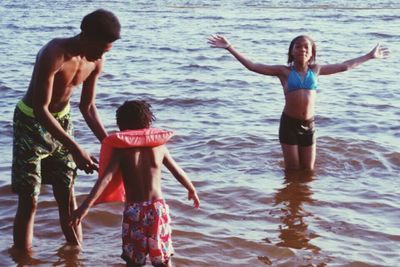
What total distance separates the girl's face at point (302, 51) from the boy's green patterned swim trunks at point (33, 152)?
3.13 meters

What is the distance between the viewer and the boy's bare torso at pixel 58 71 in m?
4.21

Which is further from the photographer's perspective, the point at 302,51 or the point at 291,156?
the point at 291,156

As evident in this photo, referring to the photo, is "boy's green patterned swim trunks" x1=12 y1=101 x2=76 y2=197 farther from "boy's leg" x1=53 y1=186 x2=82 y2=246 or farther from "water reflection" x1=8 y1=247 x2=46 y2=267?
"water reflection" x1=8 y1=247 x2=46 y2=267

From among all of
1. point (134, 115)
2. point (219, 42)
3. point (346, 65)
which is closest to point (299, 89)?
point (346, 65)

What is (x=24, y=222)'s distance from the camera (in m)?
4.89

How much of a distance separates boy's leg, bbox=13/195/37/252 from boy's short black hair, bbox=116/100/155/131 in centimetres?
99

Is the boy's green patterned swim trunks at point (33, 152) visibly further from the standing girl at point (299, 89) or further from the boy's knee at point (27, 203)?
the standing girl at point (299, 89)

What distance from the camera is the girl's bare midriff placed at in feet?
23.5

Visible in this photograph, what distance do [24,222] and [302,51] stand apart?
11.7ft

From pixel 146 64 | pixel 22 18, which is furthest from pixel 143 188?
pixel 22 18

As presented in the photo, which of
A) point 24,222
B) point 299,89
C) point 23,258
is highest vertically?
point 299,89

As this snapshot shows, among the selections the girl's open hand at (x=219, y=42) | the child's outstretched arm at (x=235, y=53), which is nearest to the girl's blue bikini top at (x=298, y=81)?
the child's outstretched arm at (x=235, y=53)

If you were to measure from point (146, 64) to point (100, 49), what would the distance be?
1026 centimetres

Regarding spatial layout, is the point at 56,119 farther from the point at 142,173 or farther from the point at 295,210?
the point at 295,210
